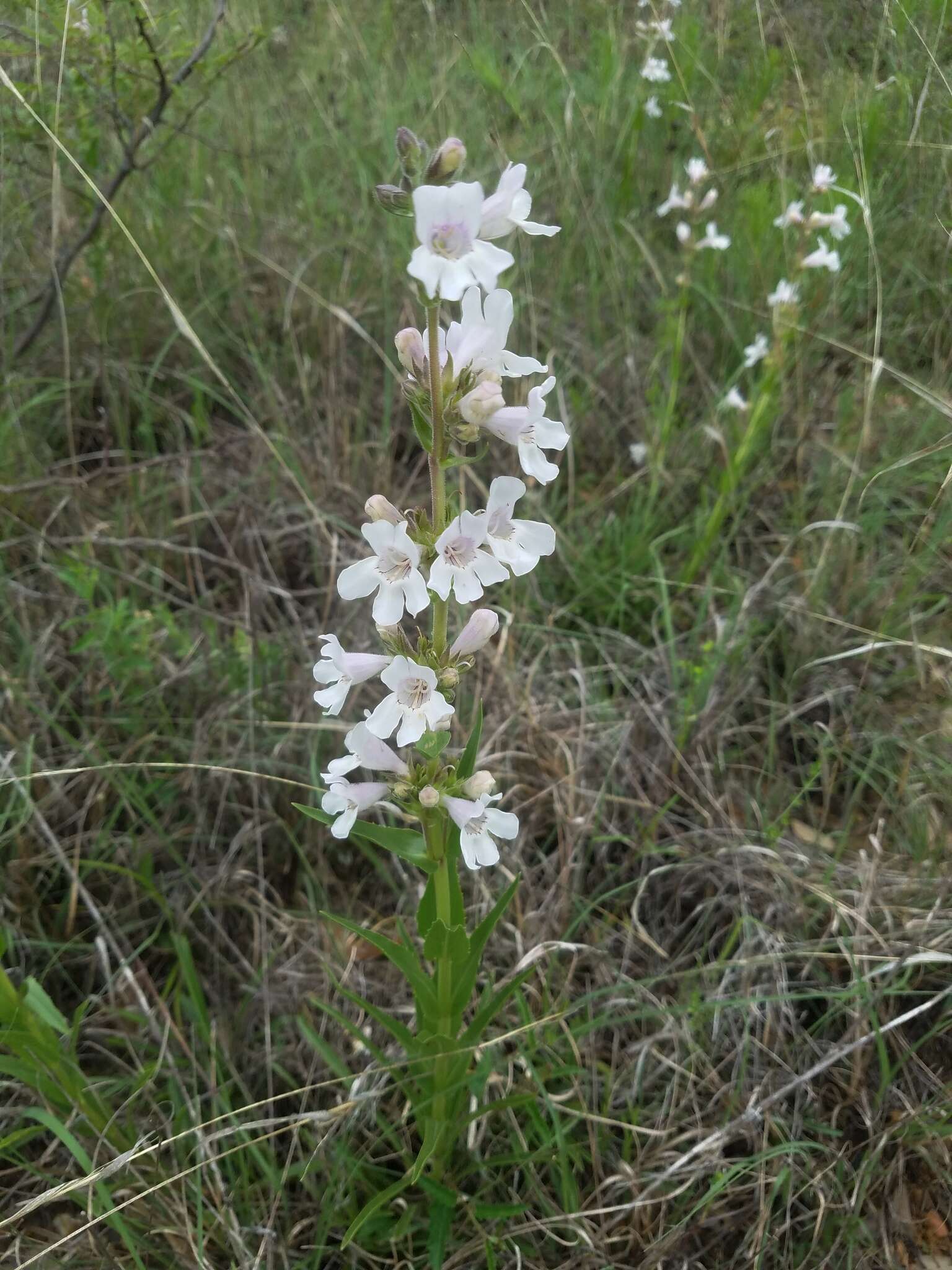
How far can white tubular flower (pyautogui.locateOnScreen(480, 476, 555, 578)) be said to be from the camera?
1435 millimetres

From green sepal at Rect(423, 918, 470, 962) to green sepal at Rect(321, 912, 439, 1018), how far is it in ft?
0.11

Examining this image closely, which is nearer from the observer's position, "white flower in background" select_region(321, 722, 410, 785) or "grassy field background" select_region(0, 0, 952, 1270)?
"white flower in background" select_region(321, 722, 410, 785)

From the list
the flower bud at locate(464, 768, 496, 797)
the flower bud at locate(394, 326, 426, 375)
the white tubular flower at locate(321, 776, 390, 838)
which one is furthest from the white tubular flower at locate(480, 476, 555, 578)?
the white tubular flower at locate(321, 776, 390, 838)

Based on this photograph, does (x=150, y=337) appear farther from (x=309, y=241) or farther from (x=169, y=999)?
(x=169, y=999)

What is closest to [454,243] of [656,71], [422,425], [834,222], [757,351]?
[422,425]

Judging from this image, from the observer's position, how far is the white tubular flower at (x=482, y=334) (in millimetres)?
1386

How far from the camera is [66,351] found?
2506mm

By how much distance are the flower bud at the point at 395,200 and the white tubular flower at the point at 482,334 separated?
158 millimetres

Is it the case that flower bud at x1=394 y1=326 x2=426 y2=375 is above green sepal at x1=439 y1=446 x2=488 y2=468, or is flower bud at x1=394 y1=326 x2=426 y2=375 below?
above

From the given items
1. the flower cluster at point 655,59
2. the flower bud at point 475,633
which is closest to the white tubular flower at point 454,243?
the flower bud at point 475,633

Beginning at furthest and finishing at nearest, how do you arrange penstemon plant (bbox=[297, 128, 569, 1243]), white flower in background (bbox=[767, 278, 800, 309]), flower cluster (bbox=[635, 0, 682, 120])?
flower cluster (bbox=[635, 0, 682, 120])
white flower in background (bbox=[767, 278, 800, 309])
penstemon plant (bbox=[297, 128, 569, 1243])

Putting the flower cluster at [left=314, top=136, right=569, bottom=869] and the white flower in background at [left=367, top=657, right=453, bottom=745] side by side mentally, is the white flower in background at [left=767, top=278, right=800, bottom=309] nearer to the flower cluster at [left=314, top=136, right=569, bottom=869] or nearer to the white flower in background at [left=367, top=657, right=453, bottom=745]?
the flower cluster at [left=314, top=136, right=569, bottom=869]

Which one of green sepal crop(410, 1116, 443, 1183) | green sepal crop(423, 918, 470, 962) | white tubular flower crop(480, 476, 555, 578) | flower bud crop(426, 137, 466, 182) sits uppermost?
flower bud crop(426, 137, 466, 182)

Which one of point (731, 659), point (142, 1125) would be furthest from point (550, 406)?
point (142, 1125)
